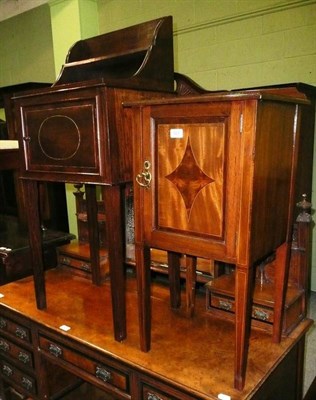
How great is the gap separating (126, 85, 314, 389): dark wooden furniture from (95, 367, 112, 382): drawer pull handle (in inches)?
15.7

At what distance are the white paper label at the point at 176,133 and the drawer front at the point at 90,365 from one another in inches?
33.8

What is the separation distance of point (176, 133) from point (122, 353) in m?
0.81

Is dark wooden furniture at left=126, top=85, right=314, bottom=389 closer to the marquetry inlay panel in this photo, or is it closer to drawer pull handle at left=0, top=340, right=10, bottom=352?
the marquetry inlay panel

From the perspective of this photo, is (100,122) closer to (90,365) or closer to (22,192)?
(90,365)

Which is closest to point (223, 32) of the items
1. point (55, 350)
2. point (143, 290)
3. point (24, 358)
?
point (143, 290)

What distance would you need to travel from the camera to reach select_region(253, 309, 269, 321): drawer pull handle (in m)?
1.36

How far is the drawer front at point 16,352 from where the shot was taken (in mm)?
1668

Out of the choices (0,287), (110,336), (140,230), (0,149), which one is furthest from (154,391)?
(0,149)

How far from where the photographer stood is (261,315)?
54.1 inches

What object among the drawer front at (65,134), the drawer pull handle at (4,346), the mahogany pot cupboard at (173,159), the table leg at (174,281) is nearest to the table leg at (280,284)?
the mahogany pot cupboard at (173,159)

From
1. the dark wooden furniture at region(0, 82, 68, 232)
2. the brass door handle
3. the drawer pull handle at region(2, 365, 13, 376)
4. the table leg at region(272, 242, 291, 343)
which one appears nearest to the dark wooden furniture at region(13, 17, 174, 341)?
the brass door handle

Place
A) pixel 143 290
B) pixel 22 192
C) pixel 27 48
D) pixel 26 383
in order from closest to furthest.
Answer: pixel 143 290 → pixel 26 383 → pixel 22 192 → pixel 27 48

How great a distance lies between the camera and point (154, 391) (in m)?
1.20

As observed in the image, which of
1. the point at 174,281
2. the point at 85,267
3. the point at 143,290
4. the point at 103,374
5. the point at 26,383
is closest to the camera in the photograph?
the point at 143,290
